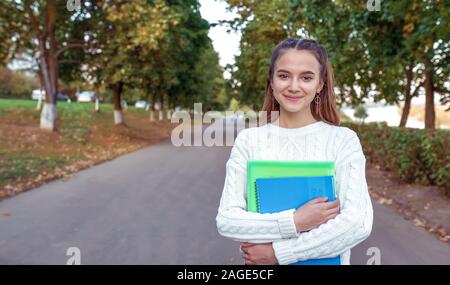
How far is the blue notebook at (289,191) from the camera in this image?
1651mm

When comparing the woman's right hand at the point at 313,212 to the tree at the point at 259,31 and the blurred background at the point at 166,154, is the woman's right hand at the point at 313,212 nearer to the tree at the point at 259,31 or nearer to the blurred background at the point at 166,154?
the blurred background at the point at 166,154

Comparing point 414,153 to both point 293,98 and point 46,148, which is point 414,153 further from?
point 46,148

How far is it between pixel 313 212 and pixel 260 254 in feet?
0.94

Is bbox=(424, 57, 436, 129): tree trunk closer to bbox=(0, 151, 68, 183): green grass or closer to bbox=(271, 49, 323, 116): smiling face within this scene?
bbox=(0, 151, 68, 183): green grass

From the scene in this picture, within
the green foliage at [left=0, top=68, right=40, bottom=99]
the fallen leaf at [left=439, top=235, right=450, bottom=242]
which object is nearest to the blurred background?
the fallen leaf at [left=439, top=235, right=450, bottom=242]

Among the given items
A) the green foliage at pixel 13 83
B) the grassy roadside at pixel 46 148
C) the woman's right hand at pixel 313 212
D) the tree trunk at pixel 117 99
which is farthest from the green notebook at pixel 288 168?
the green foliage at pixel 13 83

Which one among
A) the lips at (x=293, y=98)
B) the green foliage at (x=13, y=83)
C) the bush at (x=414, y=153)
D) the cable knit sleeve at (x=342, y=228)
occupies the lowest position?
the bush at (x=414, y=153)

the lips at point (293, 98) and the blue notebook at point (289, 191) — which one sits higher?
the lips at point (293, 98)

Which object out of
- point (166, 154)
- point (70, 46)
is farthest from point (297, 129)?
point (70, 46)

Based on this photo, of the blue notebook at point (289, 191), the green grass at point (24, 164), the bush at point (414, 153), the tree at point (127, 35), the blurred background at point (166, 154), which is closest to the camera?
the blue notebook at point (289, 191)

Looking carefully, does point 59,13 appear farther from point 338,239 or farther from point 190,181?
point 338,239

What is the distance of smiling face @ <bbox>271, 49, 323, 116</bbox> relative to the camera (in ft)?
5.87

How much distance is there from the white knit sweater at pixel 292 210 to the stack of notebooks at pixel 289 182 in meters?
0.05

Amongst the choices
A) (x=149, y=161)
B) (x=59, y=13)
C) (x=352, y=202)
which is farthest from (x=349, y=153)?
(x=59, y=13)
